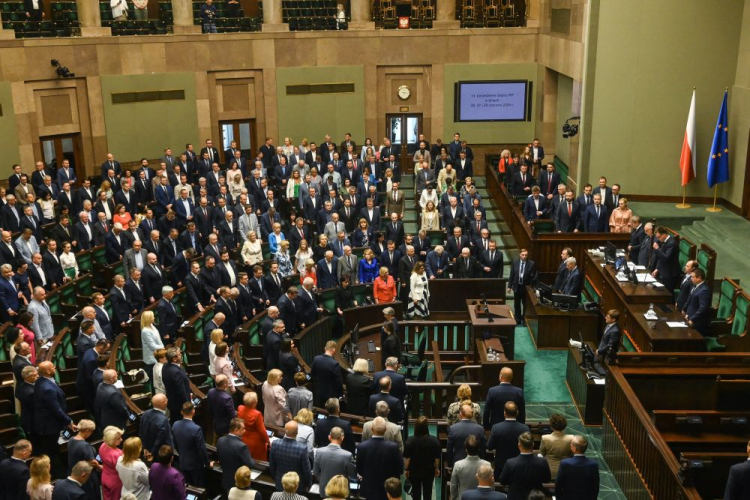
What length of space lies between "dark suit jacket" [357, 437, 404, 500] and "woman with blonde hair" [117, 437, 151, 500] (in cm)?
184

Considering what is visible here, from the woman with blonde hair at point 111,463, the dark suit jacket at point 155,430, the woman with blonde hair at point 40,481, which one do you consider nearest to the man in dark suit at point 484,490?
the dark suit jacket at point 155,430

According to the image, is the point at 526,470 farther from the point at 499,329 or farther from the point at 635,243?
the point at 635,243

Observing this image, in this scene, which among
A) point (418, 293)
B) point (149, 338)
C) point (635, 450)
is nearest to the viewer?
point (635, 450)

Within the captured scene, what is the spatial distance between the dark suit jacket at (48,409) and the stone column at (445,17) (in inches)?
611

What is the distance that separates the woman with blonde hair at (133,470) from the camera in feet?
23.0

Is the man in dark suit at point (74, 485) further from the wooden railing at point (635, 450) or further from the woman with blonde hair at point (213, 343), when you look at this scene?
the wooden railing at point (635, 450)

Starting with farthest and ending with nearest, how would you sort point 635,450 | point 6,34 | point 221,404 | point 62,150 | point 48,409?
point 62,150 < point 6,34 < point 635,450 < point 48,409 < point 221,404

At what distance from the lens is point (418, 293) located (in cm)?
1295

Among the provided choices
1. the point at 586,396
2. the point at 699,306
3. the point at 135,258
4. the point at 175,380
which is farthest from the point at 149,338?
the point at 699,306

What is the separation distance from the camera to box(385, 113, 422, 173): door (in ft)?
72.9

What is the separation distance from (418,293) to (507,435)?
210 inches

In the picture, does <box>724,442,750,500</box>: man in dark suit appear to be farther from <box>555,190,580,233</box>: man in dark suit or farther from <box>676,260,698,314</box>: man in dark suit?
<box>555,190,580,233</box>: man in dark suit

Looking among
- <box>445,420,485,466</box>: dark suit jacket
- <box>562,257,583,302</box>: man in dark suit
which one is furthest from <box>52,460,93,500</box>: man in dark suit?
<box>562,257,583,302</box>: man in dark suit

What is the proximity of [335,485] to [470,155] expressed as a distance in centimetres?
1344
